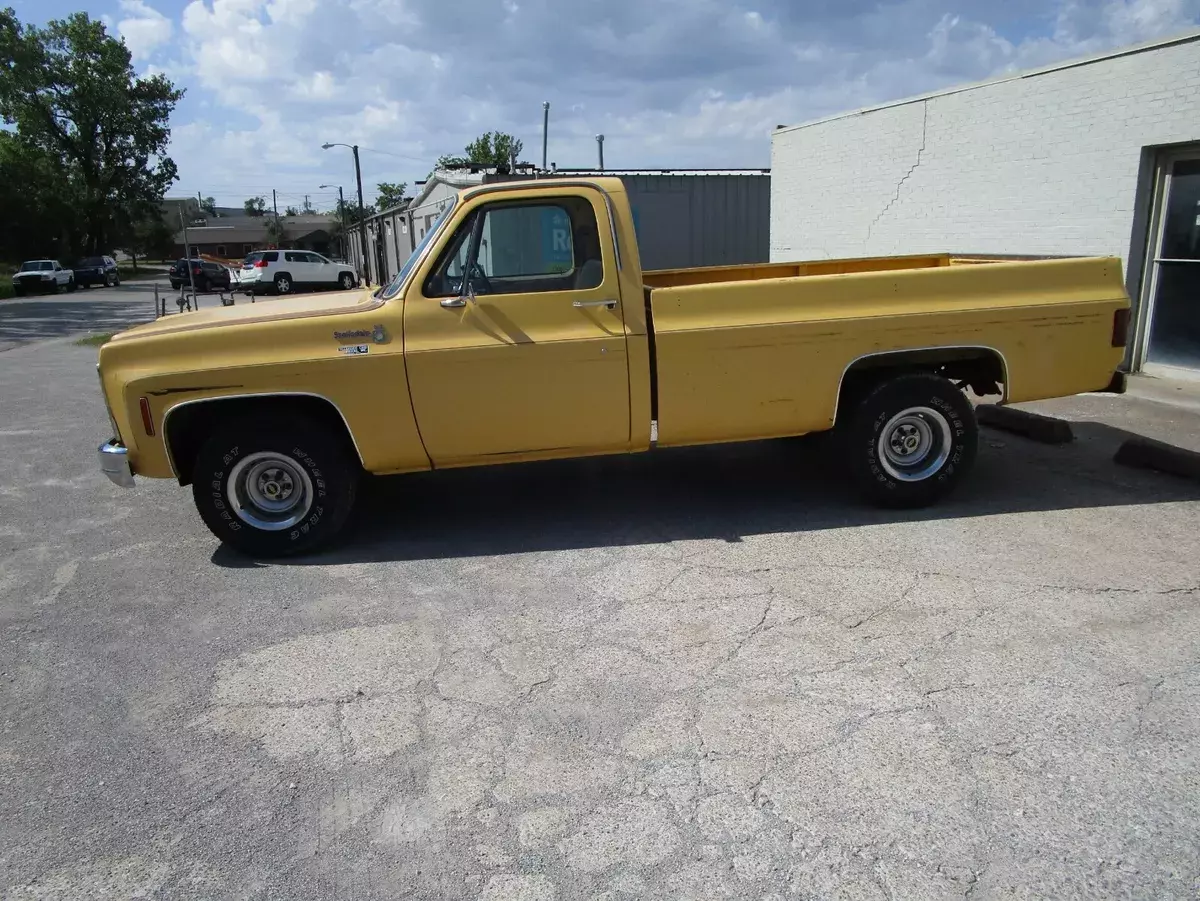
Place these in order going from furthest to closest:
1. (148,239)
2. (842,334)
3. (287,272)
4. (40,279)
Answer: (148,239) < (40,279) < (287,272) < (842,334)

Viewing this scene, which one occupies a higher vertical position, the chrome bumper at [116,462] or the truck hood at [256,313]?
the truck hood at [256,313]

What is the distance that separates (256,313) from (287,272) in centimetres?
3134

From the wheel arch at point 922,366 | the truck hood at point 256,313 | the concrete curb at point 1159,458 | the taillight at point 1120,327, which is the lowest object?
the concrete curb at point 1159,458

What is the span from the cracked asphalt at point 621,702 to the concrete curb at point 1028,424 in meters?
1.24

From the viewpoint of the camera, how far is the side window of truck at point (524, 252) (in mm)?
5164

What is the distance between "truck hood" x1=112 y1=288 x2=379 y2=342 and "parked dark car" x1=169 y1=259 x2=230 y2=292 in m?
39.1

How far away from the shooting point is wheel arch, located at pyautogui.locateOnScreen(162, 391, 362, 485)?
16.6ft

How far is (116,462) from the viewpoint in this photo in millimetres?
5109

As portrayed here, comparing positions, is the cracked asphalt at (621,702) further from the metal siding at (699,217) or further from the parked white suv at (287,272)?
the parked white suv at (287,272)

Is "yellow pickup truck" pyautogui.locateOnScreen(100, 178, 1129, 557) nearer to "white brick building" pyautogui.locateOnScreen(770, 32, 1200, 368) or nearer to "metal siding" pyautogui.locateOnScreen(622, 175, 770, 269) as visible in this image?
"white brick building" pyautogui.locateOnScreen(770, 32, 1200, 368)

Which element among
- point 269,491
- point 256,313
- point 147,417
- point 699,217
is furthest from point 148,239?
point 269,491

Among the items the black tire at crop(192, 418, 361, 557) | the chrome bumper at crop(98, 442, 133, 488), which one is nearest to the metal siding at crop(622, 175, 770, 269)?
the black tire at crop(192, 418, 361, 557)

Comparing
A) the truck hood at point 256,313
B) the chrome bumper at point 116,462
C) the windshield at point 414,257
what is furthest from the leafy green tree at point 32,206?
the windshield at point 414,257

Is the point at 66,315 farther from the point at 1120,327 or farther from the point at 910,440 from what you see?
the point at 1120,327
